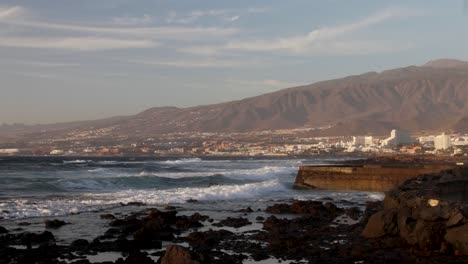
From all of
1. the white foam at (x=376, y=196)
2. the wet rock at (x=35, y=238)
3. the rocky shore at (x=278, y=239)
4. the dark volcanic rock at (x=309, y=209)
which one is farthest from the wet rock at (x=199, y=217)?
the white foam at (x=376, y=196)

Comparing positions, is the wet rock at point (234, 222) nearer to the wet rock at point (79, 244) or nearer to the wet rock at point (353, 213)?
the wet rock at point (353, 213)

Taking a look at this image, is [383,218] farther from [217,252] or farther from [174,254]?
[174,254]

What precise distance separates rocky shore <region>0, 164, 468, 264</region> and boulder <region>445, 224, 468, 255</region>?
0.05ft

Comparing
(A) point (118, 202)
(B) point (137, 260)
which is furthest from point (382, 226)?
(A) point (118, 202)

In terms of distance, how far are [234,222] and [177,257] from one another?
8.43 metres

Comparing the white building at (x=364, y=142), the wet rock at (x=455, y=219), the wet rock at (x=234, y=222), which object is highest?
the wet rock at (x=455, y=219)

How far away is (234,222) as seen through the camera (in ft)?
65.2

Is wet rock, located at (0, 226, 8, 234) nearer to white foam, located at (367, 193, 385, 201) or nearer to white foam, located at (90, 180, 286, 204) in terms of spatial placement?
white foam, located at (90, 180, 286, 204)

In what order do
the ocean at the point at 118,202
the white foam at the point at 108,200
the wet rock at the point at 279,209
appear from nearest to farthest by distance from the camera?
the ocean at the point at 118,202, the white foam at the point at 108,200, the wet rock at the point at 279,209

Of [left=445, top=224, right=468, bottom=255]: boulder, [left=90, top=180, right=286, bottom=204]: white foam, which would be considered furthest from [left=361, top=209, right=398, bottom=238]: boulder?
[left=90, top=180, right=286, bottom=204]: white foam

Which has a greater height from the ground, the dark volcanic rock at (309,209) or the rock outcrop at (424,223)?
the rock outcrop at (424,223)

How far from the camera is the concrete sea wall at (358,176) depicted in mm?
33469

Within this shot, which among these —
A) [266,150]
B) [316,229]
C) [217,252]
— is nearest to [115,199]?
[316,229]

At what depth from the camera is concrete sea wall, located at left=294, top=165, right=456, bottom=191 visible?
33.5m
